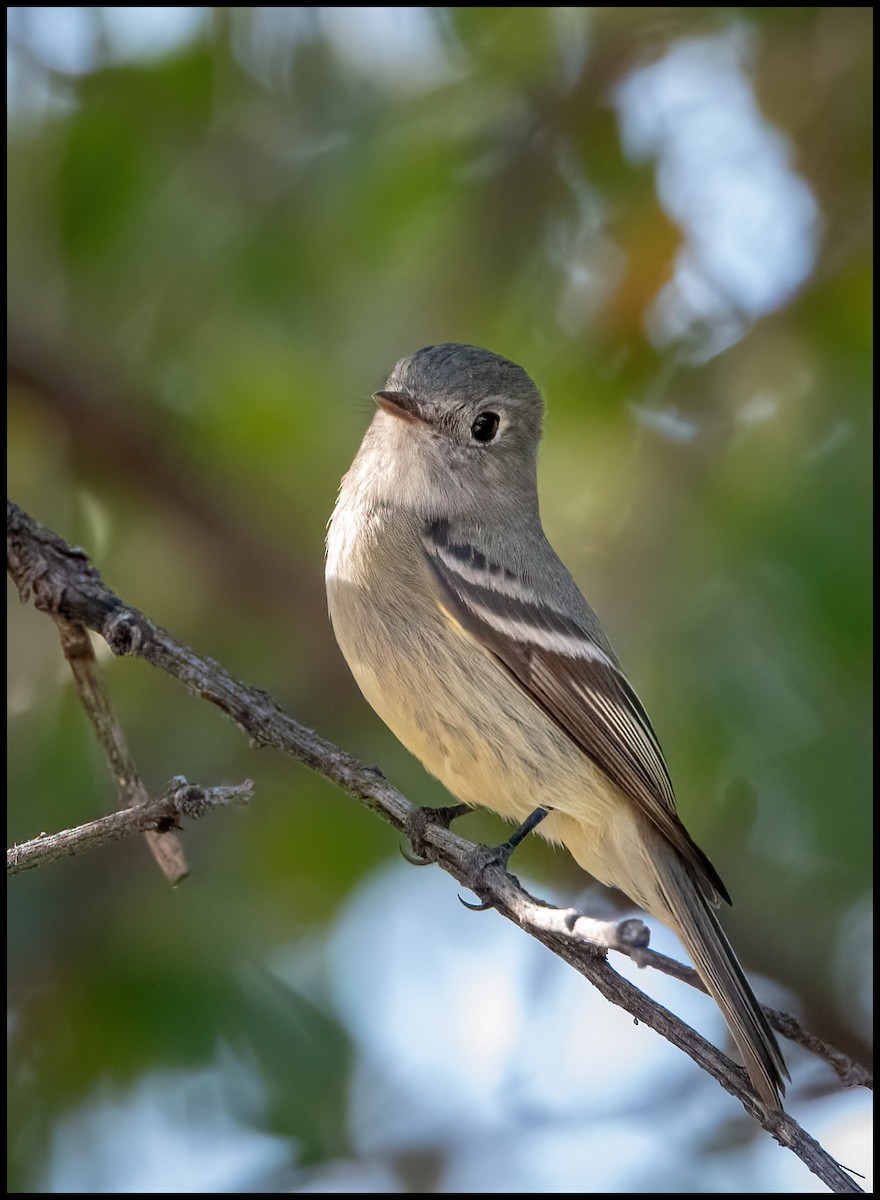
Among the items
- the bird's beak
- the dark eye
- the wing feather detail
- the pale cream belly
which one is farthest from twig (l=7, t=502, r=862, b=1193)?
the dark eye

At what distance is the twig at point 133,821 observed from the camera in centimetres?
179

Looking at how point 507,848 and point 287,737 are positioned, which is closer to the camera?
point 287,737

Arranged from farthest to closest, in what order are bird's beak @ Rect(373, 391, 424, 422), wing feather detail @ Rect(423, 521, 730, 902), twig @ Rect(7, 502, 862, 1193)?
bird's beak @ Rect(373, 391, 424, 422)
wing feather detail @ Rect(423, 521, 730, 902)
twig @ Rect(7, 502, 862, 1193)

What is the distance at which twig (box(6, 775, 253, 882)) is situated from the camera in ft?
5.86

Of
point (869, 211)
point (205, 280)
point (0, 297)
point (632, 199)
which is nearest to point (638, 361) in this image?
point (632, 199)

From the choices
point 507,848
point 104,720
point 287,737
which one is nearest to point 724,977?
point 507,848

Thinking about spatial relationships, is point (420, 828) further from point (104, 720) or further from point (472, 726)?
point (104, 720)

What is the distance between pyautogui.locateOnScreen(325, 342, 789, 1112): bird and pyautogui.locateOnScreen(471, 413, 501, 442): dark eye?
133 millimetres

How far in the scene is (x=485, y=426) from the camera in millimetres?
3564

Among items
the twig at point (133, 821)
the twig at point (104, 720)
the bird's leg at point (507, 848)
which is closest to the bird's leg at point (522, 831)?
the bird's leg at point (507, 848)

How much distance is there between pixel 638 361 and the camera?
4.15m

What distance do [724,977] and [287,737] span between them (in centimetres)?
119

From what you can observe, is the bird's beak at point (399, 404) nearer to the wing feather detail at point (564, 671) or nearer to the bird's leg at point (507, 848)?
the wing feather detail at point (564, 671)

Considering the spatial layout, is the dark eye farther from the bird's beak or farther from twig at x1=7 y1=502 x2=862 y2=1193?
twig at x1=7 y1=502 x2=862 y2=1193
